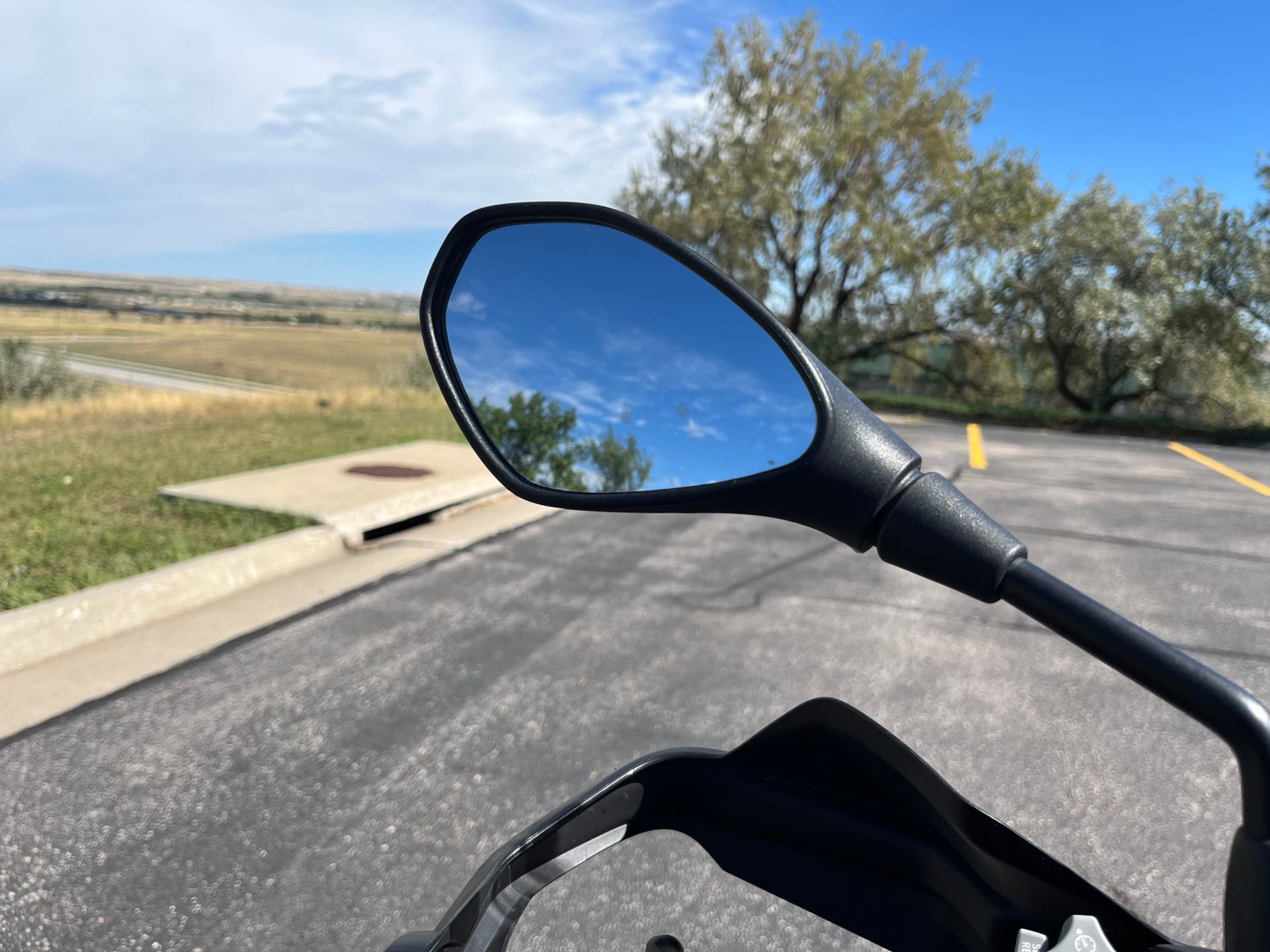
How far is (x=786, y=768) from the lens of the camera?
1.31 m

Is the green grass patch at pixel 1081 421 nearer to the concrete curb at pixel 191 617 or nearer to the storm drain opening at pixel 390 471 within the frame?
the storm drain opening at pixel 390 471

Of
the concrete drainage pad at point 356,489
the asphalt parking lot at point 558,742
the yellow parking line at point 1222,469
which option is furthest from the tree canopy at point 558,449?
the yellow parking line at point 1222,469

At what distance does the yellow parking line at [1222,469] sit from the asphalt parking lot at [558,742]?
5.19 meters

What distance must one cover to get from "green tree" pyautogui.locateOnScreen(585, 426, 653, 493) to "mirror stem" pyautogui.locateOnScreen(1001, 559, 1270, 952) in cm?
54

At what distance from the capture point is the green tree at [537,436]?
1300mm

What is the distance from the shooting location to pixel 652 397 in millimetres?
1298

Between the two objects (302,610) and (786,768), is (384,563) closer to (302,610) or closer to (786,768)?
(302,610)

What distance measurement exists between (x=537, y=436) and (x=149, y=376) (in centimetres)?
8452

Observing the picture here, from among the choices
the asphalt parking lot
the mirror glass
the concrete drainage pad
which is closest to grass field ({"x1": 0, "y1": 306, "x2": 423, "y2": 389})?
the concrete drainage pad

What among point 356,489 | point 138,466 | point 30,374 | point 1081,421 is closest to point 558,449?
point 356,489

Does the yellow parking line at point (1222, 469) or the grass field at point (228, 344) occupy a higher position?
the yellow parking line at point (1222, 469)

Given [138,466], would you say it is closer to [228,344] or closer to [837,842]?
[837,842]

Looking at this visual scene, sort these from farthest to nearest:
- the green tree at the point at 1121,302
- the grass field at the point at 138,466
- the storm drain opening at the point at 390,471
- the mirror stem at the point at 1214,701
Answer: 1. the green tree at the point at 1121,302
2. the storm drain opening at the point at 390,471
3. the grass field at the point at 138,466
4. the mirror stem at the point at 1214,701

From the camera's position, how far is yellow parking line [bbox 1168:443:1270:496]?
10219 mm
